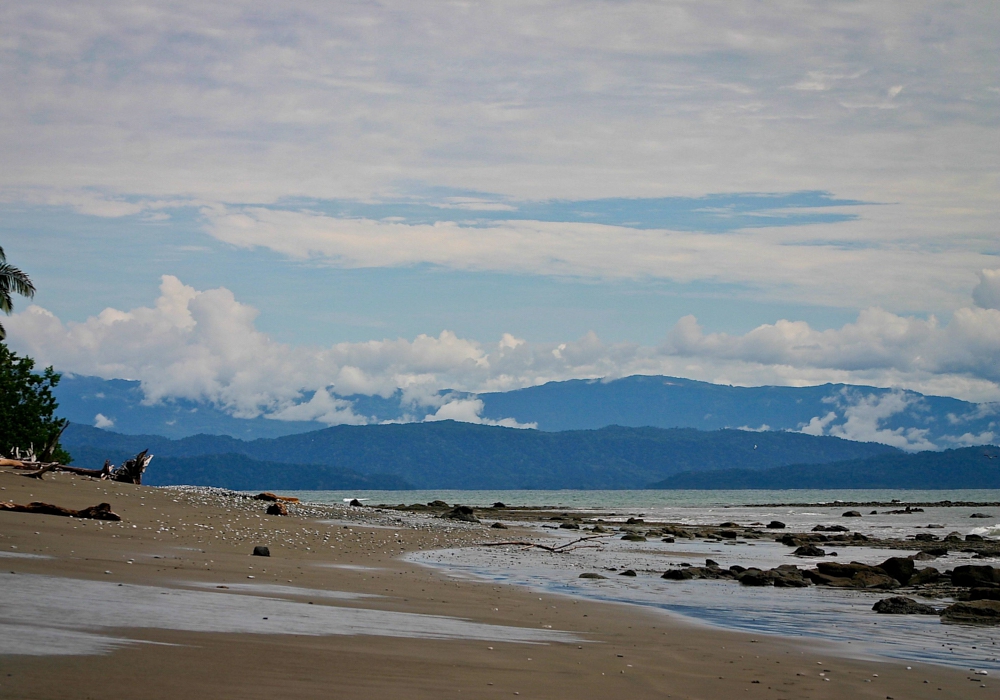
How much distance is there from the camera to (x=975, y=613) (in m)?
19.1

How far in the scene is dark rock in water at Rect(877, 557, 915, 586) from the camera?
26.8 metres

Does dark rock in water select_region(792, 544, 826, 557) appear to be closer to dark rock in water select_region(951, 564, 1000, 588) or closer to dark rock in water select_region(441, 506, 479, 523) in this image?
dark rock in water select_region(951, 564, 1000, 588)

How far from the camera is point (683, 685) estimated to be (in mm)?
11148

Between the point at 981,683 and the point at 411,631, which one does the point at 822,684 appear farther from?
the point at 411,631

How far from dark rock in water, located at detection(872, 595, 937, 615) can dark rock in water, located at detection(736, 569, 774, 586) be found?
17.6ft

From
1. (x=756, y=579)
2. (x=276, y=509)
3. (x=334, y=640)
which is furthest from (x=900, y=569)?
(x=276, y=509)

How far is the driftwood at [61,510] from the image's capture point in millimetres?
22594

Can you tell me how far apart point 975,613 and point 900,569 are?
8151mm

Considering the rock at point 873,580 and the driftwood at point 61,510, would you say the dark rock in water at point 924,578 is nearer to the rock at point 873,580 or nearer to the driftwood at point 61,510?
the rock at point 873,580

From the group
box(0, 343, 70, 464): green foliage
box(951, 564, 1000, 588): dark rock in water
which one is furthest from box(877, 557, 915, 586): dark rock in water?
box(0, 343, 70, 464): green foliage

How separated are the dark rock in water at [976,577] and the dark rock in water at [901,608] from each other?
493 cm

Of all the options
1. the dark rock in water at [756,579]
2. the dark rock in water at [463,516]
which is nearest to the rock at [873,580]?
the dark rock in water at [756,579]

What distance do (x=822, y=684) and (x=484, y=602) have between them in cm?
764

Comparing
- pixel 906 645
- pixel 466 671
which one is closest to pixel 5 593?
pixel 466 671
